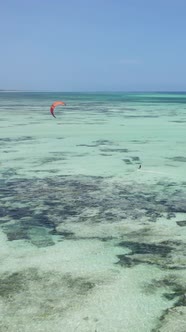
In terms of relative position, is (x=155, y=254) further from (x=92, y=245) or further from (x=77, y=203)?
(x=77, y=203)

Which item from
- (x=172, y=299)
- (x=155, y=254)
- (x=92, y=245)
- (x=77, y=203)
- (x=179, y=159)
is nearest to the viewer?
(x=172, y=299)

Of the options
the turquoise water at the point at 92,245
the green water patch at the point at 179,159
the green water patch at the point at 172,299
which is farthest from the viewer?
the green water patch at the point at 179,159

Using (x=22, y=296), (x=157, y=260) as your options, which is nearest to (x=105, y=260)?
(x=157, y=260)

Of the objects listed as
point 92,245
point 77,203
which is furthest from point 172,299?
point 77,203

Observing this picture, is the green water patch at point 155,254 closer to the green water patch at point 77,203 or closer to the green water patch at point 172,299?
the green water patch at point 77,203

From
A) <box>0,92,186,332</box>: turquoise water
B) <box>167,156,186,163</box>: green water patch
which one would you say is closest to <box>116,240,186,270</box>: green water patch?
<box>0,92,186,332</box>: turquoise water

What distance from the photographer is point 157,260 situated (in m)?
4.12

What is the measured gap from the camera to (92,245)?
15.0 feet

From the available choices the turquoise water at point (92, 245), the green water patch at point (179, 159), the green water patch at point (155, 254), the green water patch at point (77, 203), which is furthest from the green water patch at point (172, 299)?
the green water patch at point (179, 159)

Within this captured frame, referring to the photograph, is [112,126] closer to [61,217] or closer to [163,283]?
[61,217]

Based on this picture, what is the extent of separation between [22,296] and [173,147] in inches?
378

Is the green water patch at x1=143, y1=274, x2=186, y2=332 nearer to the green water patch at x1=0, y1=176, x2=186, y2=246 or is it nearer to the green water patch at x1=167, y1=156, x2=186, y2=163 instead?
the green water patch at x1=0, y1=176, x2=186, y2=246

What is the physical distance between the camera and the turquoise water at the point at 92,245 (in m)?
3.16

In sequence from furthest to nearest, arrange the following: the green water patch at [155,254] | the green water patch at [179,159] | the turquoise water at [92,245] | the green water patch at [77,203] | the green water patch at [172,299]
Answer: the green water patch at [179,159] < the green water patch at [77,203] < the green water patch at [155,254] < the turquoise water at [92,245] < the green water patch at [172,299]
